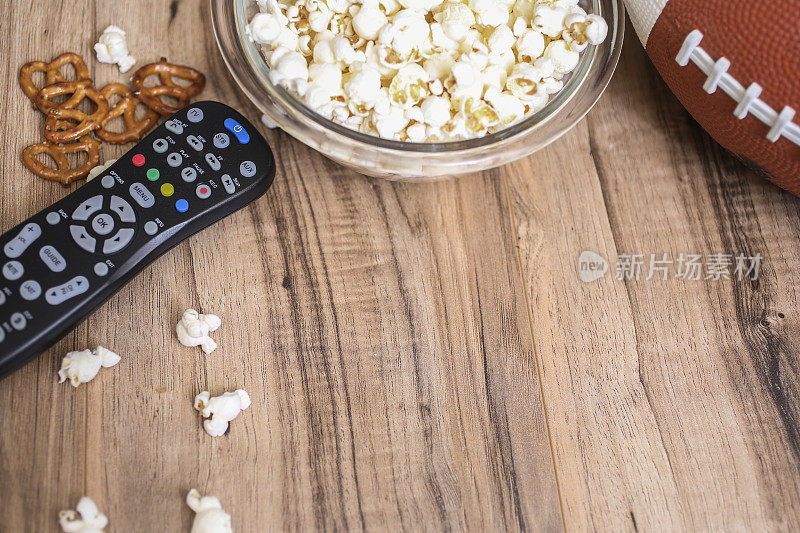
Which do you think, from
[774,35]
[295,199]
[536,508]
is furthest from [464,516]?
[774,35]

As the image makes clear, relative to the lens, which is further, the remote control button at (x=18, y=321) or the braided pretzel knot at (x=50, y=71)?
the braided pretzel knot at (x=50, y=71)

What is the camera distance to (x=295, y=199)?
70cm

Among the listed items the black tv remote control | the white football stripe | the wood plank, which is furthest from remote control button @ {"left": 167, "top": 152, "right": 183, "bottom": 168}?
the white football stripe

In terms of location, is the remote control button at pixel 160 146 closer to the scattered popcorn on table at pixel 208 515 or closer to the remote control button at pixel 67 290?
the remote control button at pixel 67 290

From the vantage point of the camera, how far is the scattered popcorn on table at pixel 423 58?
0.62 meters

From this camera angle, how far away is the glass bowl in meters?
0.62

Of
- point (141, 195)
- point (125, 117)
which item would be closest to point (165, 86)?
point (125, 117)

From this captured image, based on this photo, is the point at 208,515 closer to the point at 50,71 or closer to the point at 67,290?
the point at 67,290

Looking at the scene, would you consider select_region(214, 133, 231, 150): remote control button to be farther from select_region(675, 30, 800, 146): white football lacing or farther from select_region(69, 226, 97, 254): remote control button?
select_region(675, 30, 800, 146): white football lacing

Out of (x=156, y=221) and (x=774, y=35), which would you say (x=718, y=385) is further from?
(x=156, y=221)

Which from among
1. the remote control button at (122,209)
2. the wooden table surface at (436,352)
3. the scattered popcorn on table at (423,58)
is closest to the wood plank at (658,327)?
the wooden table surface at (436,352)

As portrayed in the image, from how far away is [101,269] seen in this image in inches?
23.6

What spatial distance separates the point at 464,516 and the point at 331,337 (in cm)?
20

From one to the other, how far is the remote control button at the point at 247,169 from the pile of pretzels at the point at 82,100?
125mm
